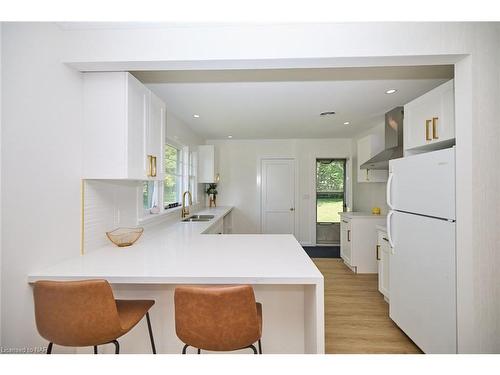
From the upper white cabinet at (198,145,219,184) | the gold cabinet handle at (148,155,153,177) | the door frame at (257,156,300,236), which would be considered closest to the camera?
the gold cabinet handle at (148,155,153,177)

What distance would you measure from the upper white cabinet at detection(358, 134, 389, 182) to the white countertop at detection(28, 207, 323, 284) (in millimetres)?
2507

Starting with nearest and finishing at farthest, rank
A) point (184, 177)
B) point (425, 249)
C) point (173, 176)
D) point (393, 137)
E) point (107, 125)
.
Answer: point (107, 125)
point (425, 249)
point (393, 137)
point (173, 176)
point (184, 177)

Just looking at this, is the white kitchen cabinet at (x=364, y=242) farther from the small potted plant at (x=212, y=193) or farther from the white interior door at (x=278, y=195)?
the small potted plant at (x=212, y=193)

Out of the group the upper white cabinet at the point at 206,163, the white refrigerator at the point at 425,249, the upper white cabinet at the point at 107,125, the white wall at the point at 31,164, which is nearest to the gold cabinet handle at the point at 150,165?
the upper white cabinet at the point at 107,125

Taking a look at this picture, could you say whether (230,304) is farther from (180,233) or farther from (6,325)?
(180,233)

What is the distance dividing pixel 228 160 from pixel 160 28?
4095mm

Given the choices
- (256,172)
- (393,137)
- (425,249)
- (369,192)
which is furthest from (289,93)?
(256,172)

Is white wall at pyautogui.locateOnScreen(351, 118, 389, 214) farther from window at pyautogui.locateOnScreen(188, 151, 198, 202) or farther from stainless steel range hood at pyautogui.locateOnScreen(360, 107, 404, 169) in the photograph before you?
window at pyautogui.locateOnScreen(188, 151, 198, 202)

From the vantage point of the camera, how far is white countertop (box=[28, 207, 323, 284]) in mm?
1292

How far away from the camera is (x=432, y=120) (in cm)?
204

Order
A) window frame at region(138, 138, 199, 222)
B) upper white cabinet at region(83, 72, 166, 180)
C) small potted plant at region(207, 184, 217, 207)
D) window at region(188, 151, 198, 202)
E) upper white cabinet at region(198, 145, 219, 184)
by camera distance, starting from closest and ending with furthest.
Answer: upper white cabinet at region(83, 72, 166, 180)
window frame at region(138, 138, 199, 222)
window at region(188, 151, 198, 202)
upper white cabinet at region(198, 145, 219, 184)
small potted plant at region(207, 184, 217, 207)

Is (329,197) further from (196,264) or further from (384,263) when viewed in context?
(196,264)

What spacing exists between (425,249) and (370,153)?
2.27 meters

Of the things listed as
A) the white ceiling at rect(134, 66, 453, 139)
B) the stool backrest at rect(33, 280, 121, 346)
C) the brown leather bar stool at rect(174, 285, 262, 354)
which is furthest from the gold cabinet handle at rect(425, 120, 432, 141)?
the stool backrest at rect(33, 280, 121, 346)
